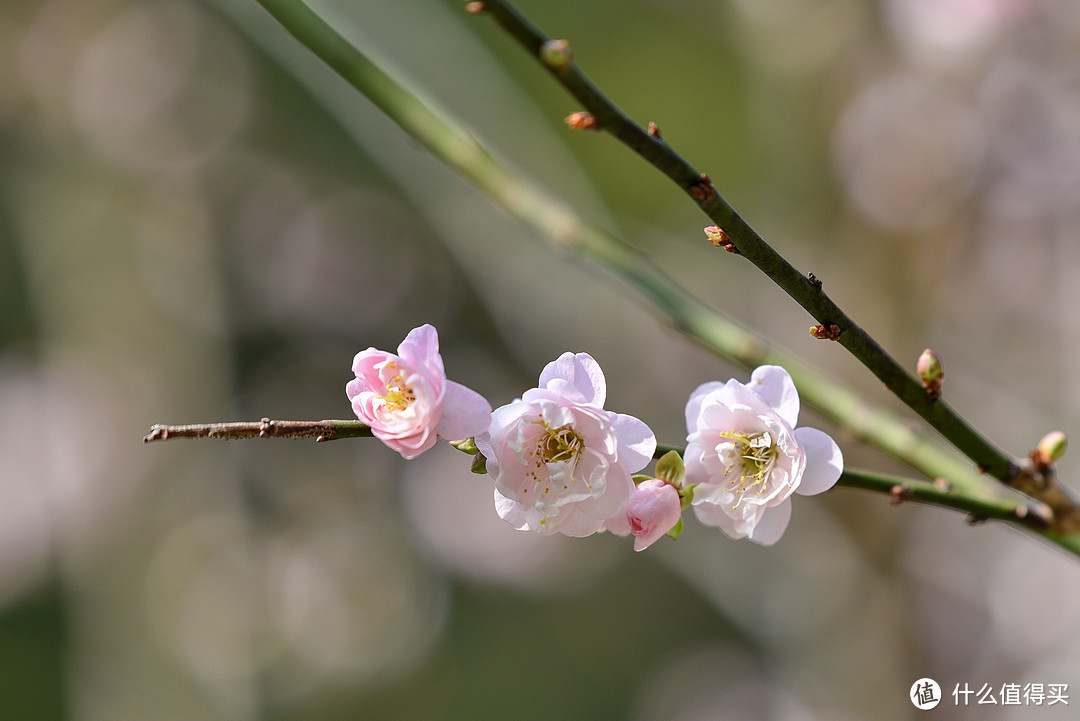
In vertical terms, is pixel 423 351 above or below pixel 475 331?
below

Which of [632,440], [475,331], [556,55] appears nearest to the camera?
[556,55]

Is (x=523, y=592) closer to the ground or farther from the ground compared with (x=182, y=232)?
closer to the ground

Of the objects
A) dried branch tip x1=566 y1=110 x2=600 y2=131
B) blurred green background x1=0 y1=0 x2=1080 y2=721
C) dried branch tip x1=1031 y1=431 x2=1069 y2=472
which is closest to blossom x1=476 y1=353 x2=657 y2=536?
dried branch tip x1=566 y1=110 x2=600 y2=131

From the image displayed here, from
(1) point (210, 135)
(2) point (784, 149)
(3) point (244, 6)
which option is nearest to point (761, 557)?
(2) point (784, 149)

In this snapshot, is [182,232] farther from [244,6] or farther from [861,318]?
[861,318]

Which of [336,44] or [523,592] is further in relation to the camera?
[523,592]

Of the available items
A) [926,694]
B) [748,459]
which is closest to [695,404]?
[748,459]

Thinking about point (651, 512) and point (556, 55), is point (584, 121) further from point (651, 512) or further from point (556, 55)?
point (651, 512)
